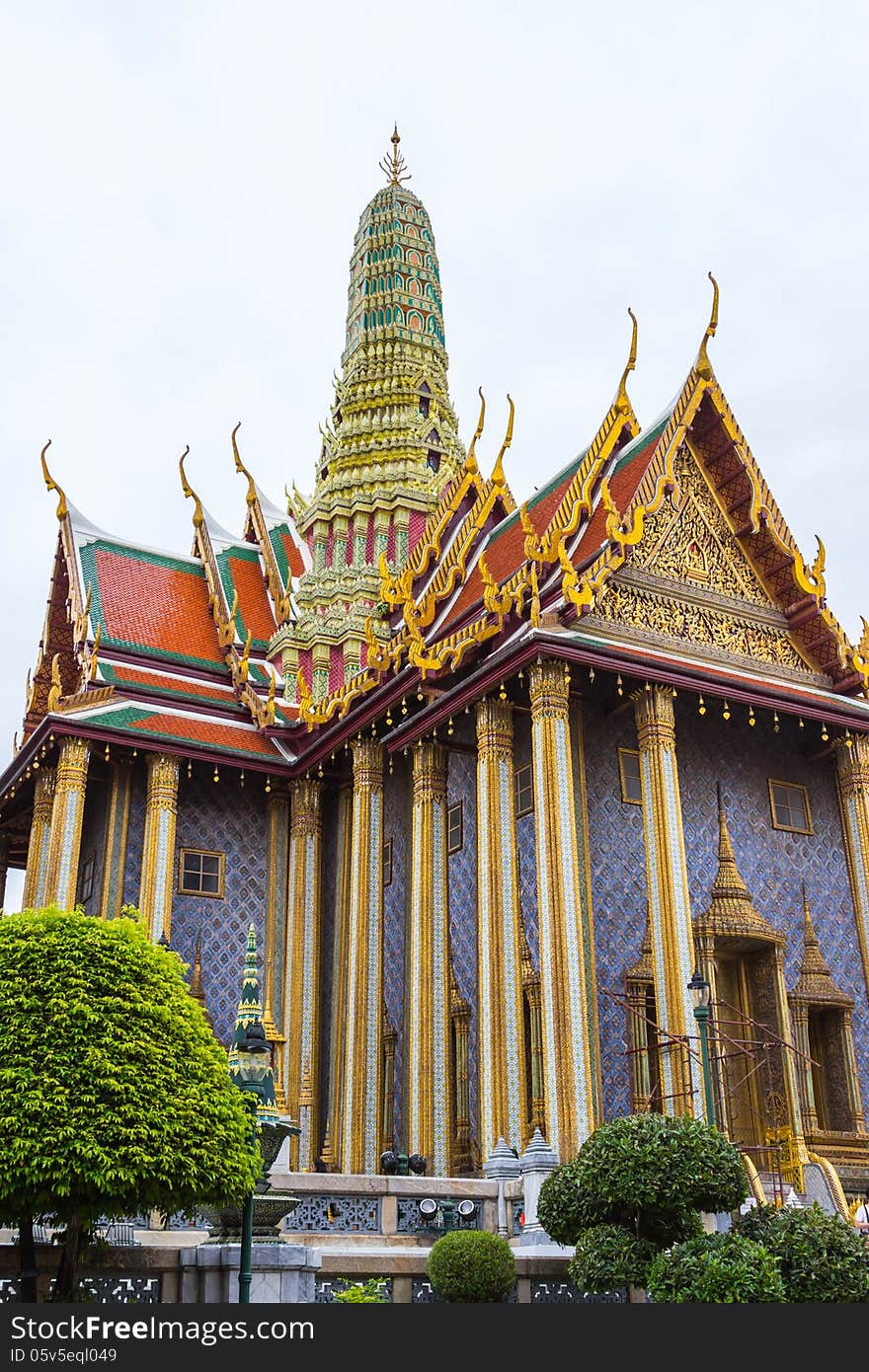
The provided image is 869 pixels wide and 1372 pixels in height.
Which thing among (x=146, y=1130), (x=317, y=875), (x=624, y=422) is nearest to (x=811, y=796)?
(x=624, y=422)

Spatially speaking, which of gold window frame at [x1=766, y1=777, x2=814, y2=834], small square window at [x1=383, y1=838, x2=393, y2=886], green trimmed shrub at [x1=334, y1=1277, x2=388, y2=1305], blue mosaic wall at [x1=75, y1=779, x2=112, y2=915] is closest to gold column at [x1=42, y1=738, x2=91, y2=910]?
blue mosaic wall at [x1=75, y1=779, x2=112, y2=915]

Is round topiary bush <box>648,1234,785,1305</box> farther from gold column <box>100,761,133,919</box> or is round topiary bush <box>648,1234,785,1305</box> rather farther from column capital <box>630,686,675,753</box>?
gold column <box>100,761,133,919</box>

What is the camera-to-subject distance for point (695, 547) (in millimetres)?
16891

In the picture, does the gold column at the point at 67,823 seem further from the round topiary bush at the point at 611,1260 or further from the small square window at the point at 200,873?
the round topiary bush at the point at 611,1260

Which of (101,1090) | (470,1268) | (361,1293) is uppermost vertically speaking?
(101,1090)

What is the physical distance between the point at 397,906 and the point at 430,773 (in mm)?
1978

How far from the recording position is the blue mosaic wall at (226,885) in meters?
18.4

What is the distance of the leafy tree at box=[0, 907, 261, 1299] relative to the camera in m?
7.58

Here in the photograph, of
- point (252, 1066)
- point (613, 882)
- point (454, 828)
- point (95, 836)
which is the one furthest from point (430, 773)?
point (252, 1066)

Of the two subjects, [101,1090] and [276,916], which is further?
[276,916]

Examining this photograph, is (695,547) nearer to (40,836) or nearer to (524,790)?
(524,790)

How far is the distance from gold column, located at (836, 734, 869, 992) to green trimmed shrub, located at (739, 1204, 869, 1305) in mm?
7971

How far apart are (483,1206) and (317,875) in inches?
308

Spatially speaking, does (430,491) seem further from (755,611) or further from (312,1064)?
(312,1064)
